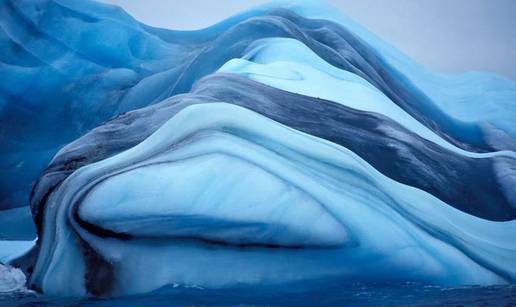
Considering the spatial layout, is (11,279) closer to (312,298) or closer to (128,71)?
(312,298)

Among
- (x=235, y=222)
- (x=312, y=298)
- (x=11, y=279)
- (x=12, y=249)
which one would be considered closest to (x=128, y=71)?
(x=12, y=249)

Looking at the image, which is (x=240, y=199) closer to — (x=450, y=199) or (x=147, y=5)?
(x=450, y=199)

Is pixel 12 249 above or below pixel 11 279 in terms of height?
above

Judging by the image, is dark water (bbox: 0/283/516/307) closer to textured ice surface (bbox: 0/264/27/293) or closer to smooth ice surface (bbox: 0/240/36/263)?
textured ice surface (bbox: 0/264/27/293)

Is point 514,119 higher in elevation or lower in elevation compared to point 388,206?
higher

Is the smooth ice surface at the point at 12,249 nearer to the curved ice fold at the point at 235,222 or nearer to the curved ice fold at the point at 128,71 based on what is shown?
the curved ice fold at the point at 235,222

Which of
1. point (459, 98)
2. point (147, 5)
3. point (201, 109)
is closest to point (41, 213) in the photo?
point (201, 109)
